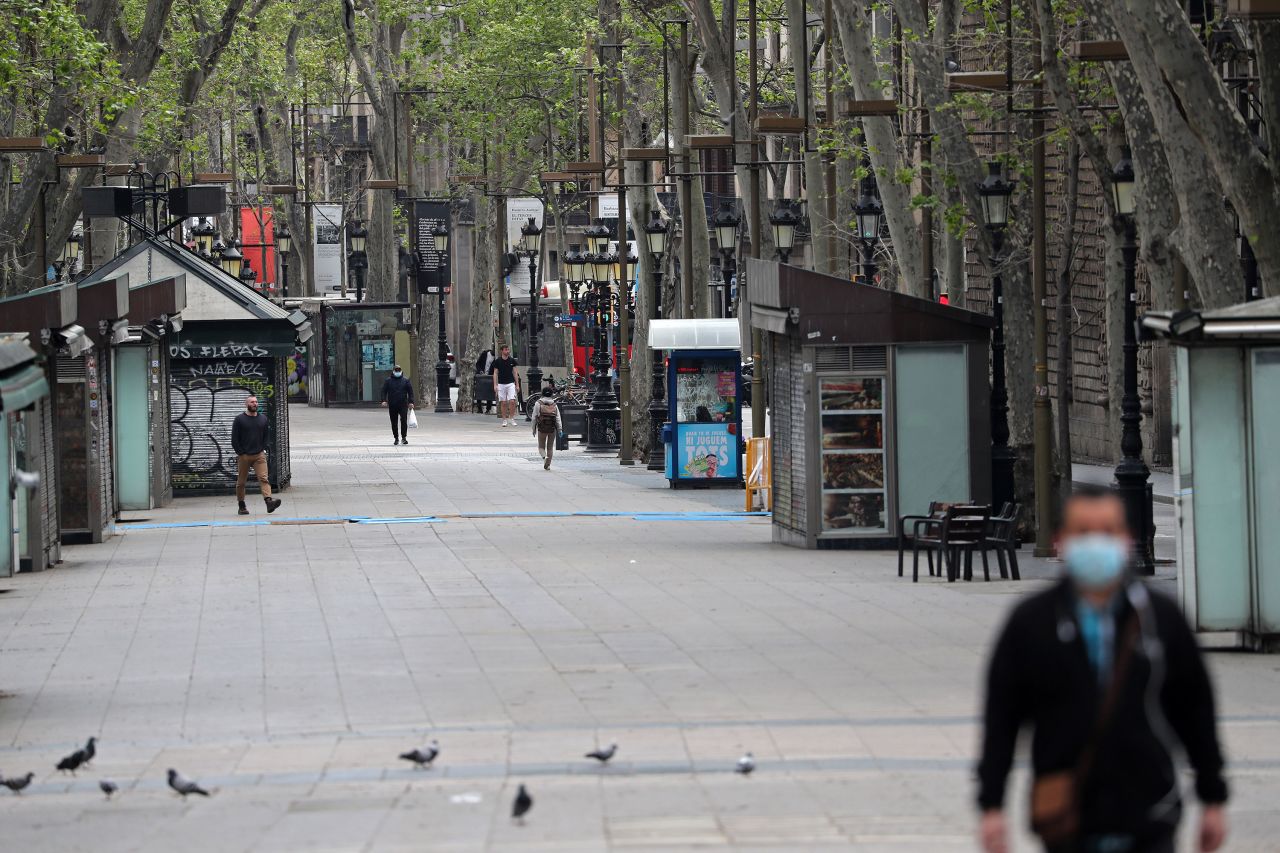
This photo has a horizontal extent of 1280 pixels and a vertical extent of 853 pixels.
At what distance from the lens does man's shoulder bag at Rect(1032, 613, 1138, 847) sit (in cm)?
530

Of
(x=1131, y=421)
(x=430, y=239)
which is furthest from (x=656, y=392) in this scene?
(x=430, y=239)

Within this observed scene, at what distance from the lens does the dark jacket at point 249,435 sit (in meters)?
28.5

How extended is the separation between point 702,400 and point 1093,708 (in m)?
27.1

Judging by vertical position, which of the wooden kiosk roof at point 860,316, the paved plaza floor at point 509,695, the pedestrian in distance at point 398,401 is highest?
the wooden kiosk roof at point 860,316

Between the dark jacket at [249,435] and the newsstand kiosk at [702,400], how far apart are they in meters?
5.65

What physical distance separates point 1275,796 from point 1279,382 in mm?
4853

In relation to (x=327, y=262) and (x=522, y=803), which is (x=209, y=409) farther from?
(x=327, y=262)

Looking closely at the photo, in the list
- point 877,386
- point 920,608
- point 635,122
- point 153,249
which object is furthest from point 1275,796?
point 635,122

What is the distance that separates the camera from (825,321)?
21516 millimetres

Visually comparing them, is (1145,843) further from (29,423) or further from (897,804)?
(29,423)

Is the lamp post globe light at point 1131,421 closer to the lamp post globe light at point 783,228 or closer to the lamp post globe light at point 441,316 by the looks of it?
the lamp post globe light at point 783,228

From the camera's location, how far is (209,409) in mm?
30797


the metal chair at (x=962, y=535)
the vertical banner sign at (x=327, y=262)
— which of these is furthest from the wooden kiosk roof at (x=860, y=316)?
the vertical banner sign at (x=327, y=262)

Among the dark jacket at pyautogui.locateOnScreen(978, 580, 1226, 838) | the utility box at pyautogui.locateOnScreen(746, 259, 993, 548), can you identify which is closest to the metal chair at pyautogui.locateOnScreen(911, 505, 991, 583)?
the utility box at pyautogui.locateOnScreen(746, 259, 993, 548)
